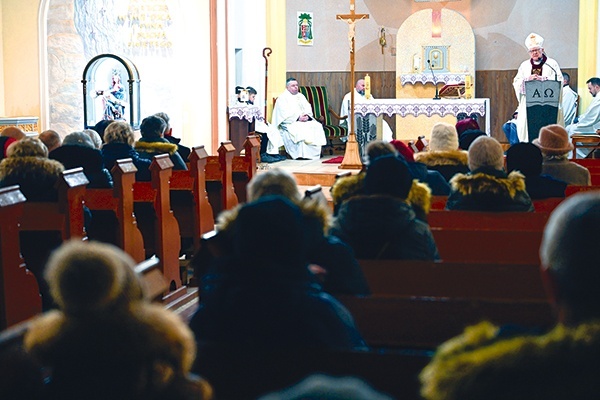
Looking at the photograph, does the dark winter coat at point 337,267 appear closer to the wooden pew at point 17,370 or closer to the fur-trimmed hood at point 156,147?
the wooden pew at point 17,370

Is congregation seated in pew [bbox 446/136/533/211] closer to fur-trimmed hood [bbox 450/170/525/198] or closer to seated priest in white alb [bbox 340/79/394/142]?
fur-trimmed hood [bbox 450/170/525/198]

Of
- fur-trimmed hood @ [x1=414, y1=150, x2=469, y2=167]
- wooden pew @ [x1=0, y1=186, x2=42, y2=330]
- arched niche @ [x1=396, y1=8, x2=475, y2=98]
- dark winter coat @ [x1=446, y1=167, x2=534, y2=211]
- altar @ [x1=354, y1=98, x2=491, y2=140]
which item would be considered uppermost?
arched niche @ [x1=396, y1=8, x2=475, y2=98]

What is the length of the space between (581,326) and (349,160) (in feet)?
37.6

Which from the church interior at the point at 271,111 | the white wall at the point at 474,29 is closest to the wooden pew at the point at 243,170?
the church interior at the point at 271,111

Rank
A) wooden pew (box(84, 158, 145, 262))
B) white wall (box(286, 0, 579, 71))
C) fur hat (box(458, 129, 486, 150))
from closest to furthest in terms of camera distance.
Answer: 1. wooden pew (box(84, 158, 145, 262))
2. fur hat (box(458, 129, 486, 150))
3. white wall (box(286, 0, 579, 71))

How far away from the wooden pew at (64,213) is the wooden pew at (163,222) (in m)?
0.88

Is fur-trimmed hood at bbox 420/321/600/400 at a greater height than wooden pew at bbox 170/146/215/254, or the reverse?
Result: fur-trimmed hood at bbox 420/321/600/400

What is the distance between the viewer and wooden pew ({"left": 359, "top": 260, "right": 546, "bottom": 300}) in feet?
12.5

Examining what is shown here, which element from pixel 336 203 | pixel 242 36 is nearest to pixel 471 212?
pixel 336 203

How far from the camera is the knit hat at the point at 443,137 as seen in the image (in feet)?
23.1

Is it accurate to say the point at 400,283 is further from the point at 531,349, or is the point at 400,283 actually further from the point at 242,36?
the point at 242,36

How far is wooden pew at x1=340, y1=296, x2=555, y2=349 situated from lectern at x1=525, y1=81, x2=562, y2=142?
29.0 feet

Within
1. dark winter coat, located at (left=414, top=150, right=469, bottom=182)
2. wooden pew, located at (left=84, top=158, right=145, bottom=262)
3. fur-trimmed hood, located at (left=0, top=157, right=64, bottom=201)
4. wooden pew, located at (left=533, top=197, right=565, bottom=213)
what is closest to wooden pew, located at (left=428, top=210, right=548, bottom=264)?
wooden pew, located at (left=533, top=197, right=565, bottom=213)

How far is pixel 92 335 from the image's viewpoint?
6.64 feet
